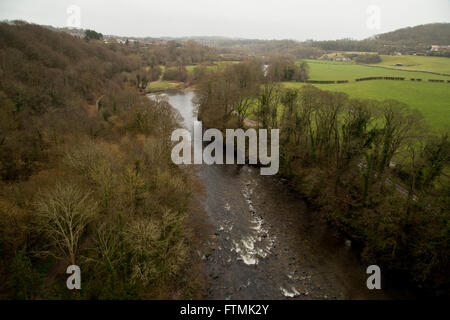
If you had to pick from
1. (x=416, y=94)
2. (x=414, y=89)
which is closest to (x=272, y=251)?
(x=416, y=94)

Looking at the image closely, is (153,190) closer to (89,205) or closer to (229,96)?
(89,205)

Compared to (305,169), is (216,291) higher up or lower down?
lower down

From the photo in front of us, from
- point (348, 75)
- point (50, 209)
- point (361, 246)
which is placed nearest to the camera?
point (50, 209)

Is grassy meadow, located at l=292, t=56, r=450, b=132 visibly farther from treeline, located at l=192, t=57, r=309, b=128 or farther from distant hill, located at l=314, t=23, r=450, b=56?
treeline, located at l=192, t=57, r=309, b=128

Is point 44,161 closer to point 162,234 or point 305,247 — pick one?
point 162,234

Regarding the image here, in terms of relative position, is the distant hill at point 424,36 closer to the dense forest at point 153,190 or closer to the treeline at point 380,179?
the dense forest at point 153,190
